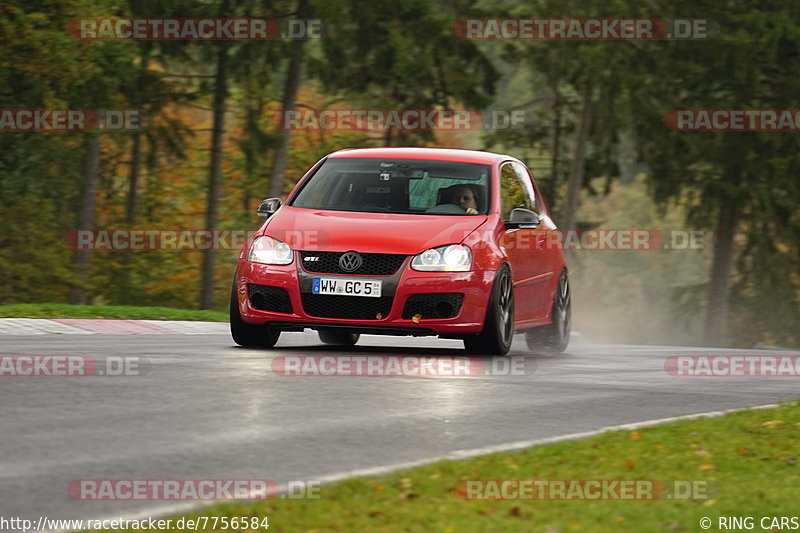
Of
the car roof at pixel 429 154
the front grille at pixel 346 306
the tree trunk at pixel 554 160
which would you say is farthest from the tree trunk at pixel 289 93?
the front grille at pixel 346 306

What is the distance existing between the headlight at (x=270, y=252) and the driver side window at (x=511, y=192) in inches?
88.3

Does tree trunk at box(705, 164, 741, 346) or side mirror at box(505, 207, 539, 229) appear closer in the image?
side mirror at box(505, 207, 539, 229)

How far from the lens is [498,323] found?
12578 mm

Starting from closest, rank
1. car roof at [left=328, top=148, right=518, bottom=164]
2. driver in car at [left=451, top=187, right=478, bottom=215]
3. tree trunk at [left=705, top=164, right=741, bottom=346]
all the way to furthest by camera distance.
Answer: driver in car at [left=451, top=187, right=478, bottom=215], car roof at [left=328, top=148, right=518, bottom=164], tree trunk at [left=705, top=164, right=741, bottom=346]

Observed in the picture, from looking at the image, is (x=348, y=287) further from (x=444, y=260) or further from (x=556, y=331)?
(x=556, y=331)

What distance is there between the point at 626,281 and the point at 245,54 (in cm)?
4422

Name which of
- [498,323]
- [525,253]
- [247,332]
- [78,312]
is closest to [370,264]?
[498,323]

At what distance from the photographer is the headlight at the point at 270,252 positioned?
40.9 ft

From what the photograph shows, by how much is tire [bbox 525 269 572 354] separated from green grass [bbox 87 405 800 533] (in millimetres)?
6637

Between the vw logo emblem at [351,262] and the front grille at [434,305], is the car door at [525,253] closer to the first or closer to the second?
the front grille at [434,305]

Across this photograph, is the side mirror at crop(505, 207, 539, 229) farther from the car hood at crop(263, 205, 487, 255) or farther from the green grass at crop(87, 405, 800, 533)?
the green grass at crop(87, 405, 800, 533)

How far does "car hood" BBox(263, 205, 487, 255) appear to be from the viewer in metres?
12.3

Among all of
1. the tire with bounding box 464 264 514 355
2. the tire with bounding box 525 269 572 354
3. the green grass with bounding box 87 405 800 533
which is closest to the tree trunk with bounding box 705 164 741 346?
the tire with bounding box 525 269 572 354

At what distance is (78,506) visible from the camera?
5.97m
